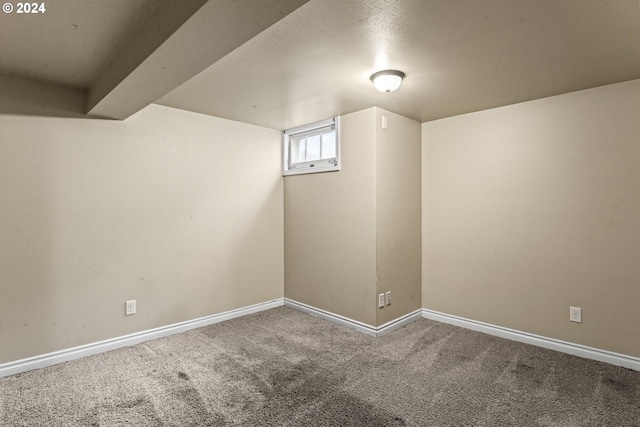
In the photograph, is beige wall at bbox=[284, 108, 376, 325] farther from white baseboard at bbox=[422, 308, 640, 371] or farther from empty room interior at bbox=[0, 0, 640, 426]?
white baseboard at bbox=[422, 308, 640, 371]

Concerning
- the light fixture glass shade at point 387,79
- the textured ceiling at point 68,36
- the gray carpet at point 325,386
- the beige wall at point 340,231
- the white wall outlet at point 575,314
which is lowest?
the gray carpet at point 325,386

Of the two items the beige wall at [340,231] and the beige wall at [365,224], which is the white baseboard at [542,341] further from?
the beige wall at [340,231]

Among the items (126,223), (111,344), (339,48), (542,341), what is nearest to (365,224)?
(339,48)

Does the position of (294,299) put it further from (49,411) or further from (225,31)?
(225,31)

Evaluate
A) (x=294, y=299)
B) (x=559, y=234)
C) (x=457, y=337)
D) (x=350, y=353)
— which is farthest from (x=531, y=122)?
(x=294, y=299)

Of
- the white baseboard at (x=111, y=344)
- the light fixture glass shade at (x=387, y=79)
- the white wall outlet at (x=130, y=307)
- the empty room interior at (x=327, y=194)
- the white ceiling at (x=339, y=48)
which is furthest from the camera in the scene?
the white wall outlet at (x=130, y=307)

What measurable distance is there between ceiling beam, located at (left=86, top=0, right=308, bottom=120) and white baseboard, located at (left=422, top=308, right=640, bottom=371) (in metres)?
3.22

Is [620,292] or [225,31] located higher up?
[225,31]

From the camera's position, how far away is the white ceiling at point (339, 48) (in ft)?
5.14

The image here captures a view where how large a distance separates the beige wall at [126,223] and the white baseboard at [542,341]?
81.9 inches

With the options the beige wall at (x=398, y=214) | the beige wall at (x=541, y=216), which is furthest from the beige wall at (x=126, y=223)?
the beige wall at (x=541, y=216)

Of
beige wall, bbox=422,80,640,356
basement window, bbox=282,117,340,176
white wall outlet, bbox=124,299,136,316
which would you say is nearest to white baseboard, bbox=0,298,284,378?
white wall outlet, bbox=124,299,136,316

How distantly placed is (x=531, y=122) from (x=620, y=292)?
153 centimetres

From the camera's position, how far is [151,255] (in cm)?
310
